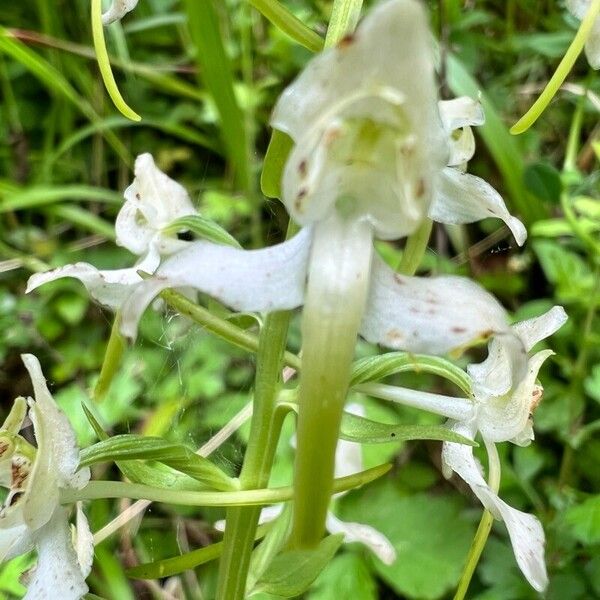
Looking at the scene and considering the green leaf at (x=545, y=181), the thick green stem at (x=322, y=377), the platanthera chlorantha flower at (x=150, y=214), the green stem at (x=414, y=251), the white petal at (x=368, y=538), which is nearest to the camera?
the thick green stem at (x=322, y=377)

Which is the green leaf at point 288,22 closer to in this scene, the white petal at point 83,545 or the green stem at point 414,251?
the green stem at point 414,251

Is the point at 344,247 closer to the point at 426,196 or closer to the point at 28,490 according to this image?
the point at 426,196

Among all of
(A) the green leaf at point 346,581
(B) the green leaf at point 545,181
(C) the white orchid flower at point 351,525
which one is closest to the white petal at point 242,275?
(C) the white orchid flower at point 351,525

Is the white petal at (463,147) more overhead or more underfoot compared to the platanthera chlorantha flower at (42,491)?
more overhead

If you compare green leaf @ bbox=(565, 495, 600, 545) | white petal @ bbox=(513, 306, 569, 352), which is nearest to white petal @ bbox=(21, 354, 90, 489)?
white petal @ bbox=(513, 306, 569, 352)

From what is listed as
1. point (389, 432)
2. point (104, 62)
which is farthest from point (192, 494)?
point (104, 62)

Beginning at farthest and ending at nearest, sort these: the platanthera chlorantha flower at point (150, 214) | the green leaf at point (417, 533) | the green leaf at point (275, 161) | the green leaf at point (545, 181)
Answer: the green leaf at point (545, 181)
the green leaf at point (417, 533)
the platanthera chlorantha flower at point (150, 214)
the green leaf at point (275, 161)

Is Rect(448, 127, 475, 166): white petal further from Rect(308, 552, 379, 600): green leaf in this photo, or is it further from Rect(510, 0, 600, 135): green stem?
Rect(308, 552, 379, 600): green leaf
